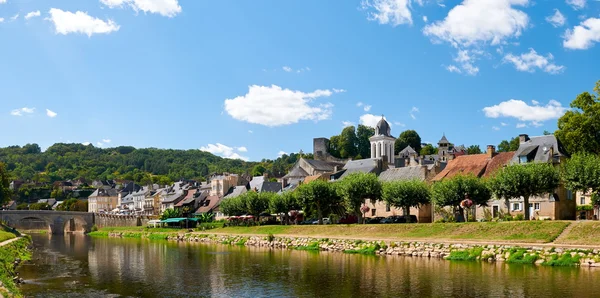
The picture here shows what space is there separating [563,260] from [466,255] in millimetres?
7083

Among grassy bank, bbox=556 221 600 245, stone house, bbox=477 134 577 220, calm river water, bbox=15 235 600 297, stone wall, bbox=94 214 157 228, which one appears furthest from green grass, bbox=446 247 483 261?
stone wall, bbox=94 214 157 228

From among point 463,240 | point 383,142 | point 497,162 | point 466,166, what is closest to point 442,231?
point 463,240

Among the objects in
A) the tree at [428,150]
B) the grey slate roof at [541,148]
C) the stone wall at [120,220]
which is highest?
the tree at [428,150]

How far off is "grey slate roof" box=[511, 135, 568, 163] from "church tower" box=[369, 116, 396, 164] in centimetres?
5527

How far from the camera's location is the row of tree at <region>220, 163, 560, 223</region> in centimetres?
4975

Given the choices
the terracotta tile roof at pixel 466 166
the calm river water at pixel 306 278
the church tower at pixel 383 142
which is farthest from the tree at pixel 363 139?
the calm river water at pixel 306 278

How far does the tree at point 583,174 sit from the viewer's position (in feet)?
152

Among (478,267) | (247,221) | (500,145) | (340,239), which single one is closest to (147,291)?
(478,267)

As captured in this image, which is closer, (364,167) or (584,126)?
(584,126)

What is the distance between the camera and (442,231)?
1965 inches

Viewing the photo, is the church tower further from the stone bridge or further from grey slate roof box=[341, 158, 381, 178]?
the stone bridge

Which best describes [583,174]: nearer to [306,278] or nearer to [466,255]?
[466,255]

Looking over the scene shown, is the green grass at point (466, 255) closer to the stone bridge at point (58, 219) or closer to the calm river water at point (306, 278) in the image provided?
the calm river water at point (306, 278)

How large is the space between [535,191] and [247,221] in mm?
45424
